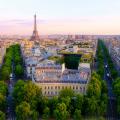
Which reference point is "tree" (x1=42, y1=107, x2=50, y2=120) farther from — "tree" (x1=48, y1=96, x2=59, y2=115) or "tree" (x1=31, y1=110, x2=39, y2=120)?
"tree" (x1=48, y1=96, x2=59, y2=115)

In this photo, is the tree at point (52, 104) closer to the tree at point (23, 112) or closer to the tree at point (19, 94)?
the tree at point (23, 112)

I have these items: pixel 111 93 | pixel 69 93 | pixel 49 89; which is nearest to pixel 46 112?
pixel 69 93


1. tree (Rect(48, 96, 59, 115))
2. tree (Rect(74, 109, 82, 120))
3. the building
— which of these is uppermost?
the building

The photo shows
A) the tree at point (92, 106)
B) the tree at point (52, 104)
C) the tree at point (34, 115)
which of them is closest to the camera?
the tree at point (34, 115)

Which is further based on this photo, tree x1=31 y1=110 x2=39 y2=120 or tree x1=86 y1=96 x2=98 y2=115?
tree x1=86 y1=96 x2=98 y2=115

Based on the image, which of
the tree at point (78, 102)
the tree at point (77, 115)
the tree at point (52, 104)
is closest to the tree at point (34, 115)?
the tree at point (52, 104)

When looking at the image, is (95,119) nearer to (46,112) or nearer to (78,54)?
(46,112)

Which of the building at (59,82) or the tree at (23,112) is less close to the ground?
the building at (59,82)

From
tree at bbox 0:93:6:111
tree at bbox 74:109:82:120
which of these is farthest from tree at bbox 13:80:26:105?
tree at bbox 74:109:82:120

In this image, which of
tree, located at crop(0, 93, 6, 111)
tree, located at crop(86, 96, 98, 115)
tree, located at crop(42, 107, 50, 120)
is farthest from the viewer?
tree, located at crop(0, 93, 6, 111)
